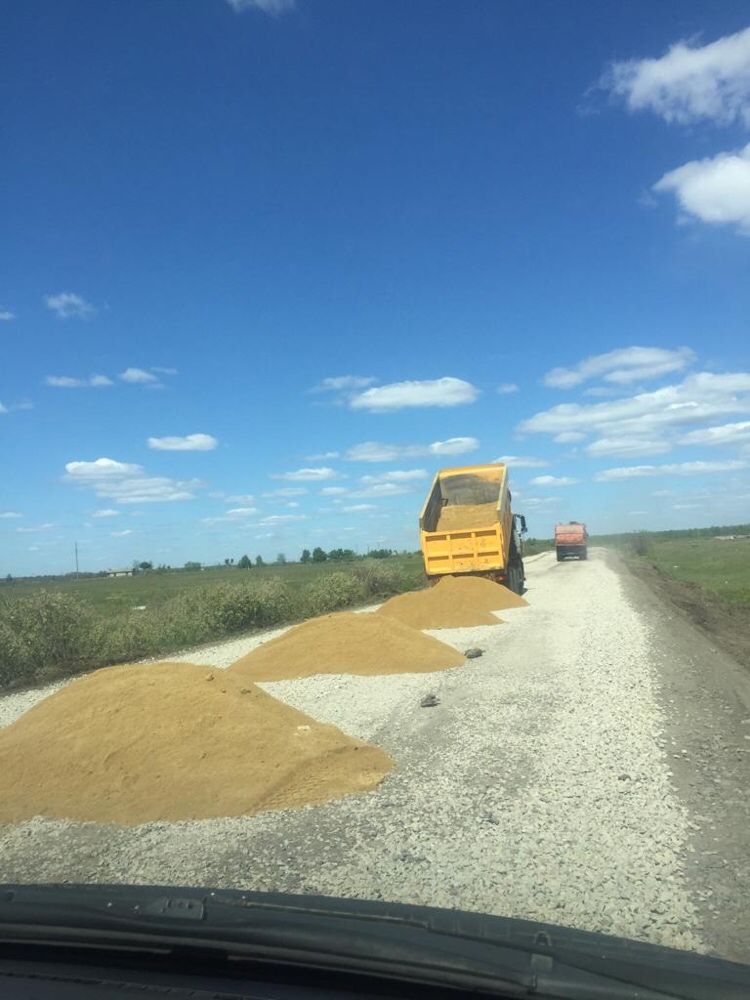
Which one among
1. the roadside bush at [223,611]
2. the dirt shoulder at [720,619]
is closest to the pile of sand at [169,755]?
the dirt shoulder at [720,619]

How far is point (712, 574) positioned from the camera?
48500mm

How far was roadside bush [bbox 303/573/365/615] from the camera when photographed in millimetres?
27031

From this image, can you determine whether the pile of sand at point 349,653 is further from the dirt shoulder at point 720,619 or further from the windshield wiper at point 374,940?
the windshield wiper at point 374,940

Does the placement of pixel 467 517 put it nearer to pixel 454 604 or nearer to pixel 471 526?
pixel 471 526

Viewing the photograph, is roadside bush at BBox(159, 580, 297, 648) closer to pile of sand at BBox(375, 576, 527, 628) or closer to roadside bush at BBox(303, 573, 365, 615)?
roadside bush at BBox(303, 573, 365, 615)

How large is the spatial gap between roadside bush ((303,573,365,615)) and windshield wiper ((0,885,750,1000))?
75.4 feet

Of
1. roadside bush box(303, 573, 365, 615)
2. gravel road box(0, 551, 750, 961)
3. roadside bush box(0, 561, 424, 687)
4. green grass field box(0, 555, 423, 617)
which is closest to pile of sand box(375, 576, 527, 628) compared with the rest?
roadside bush box(0, 561, 424, 687)

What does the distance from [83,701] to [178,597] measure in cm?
1615

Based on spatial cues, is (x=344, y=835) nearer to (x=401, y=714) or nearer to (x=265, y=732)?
(x=265, y=732)

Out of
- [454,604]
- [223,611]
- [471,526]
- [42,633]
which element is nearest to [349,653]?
[42,633]

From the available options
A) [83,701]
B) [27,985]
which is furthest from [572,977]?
[83,701]

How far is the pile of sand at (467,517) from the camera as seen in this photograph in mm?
24922

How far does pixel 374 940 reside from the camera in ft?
9.67

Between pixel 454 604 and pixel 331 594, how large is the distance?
814cm
